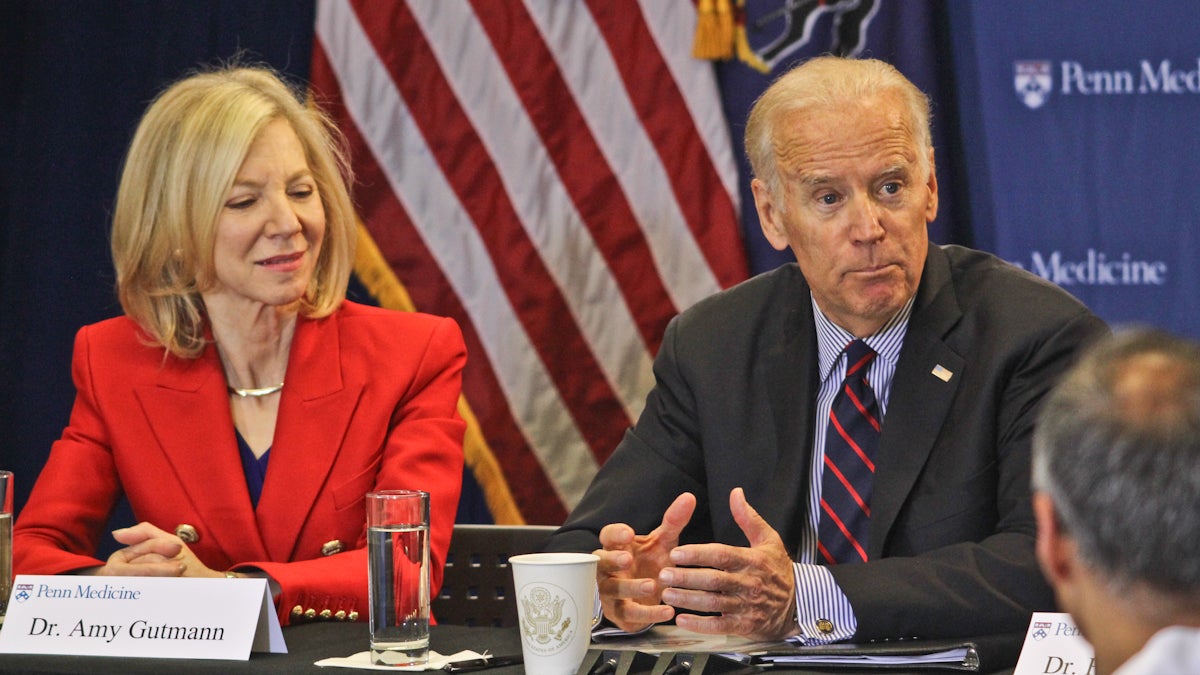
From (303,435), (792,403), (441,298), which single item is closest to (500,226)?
(441,298)

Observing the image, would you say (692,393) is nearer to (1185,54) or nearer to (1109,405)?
(1109,405)

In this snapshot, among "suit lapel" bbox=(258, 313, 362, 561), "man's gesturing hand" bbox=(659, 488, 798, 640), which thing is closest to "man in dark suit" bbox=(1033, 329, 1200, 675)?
"man's gesturing hand" bbox=(659, 488, 798, 640)

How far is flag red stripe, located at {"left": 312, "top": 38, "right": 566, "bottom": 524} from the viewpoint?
4230 millimetres

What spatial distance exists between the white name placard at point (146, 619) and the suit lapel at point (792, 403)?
3.03 feet

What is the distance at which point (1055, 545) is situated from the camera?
3.60ft

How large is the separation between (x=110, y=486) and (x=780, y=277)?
4.63 feet

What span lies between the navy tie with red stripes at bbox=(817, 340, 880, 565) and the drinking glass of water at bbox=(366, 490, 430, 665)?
814 mm

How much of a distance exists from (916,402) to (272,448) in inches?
48.7

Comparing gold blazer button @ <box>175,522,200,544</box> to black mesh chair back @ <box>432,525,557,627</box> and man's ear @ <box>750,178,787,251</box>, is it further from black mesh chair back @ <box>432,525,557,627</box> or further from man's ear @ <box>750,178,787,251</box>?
man's ear @ <box>750,178,787,251</box>

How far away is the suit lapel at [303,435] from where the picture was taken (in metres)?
2.70

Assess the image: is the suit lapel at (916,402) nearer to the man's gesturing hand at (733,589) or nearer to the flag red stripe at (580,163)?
Answer: the man's gesturing hand at (733,589)

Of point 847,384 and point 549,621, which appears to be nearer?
point 549,621

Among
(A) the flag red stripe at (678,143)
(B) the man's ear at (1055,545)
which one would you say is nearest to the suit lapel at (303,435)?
(A) the flag red stripe at (678,143)

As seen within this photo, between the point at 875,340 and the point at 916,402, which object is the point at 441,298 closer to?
the point at 875,340
